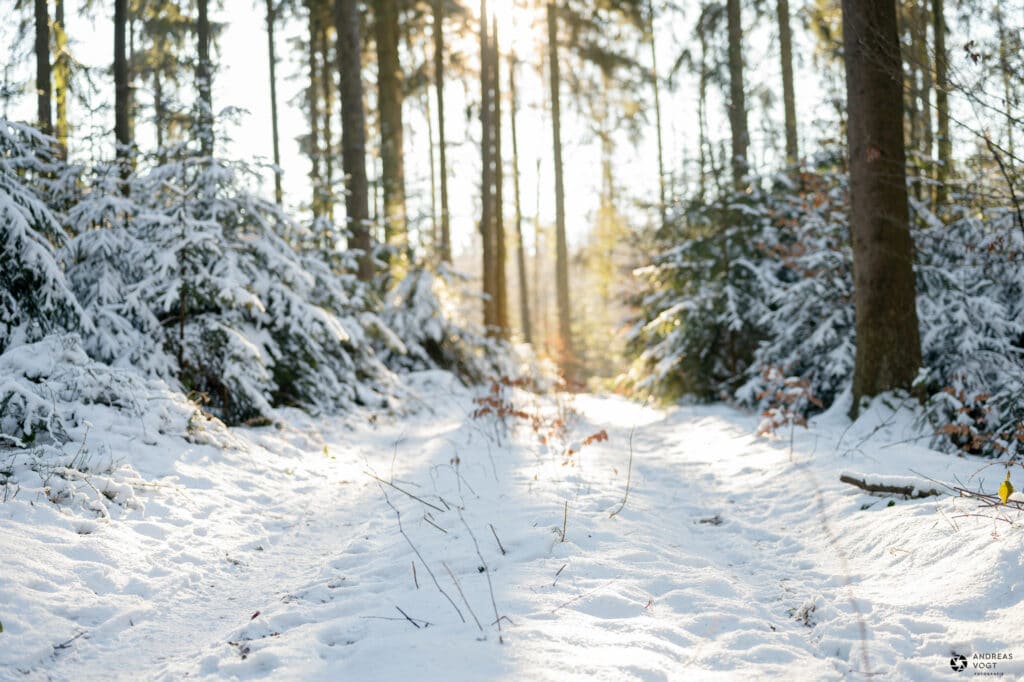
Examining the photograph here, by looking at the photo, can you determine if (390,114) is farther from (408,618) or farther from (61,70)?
(408,618)

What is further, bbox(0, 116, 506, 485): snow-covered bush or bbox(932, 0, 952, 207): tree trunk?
bbox(932, 0, 952, 207): tree trunk

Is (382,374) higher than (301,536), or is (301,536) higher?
(382,374)

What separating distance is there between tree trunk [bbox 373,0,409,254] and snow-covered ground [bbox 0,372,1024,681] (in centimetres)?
967

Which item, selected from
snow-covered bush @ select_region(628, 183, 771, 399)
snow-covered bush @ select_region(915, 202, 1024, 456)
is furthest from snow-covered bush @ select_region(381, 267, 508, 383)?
snow-covered bush @ select_region(915, 202, 1024, 456)

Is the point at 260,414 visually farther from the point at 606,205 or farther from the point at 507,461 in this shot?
the point at 606,205

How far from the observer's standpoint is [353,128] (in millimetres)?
12016

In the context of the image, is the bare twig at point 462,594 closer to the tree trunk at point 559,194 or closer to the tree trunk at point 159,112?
the tree trunk at point 159,112

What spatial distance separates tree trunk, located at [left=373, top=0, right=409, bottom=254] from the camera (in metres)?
14.8

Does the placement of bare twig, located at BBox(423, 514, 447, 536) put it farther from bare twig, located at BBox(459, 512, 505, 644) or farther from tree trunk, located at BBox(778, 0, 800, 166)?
tree trunk, located at BBox(778, 0, 800, 166)

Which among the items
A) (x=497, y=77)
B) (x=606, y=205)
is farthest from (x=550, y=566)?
(x=606, y=205)

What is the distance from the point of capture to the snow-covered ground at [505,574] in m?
2.72

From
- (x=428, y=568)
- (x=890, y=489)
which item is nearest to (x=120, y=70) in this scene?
(x=428, y=568)

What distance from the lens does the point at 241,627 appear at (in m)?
3.08

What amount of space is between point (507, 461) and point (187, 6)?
46.9ft
